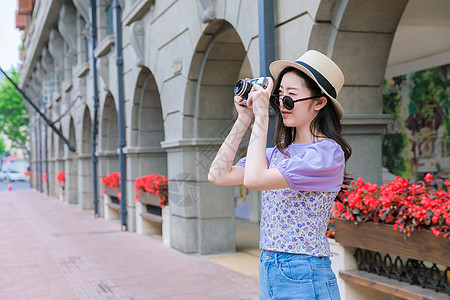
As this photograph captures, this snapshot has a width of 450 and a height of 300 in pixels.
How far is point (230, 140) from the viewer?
7.65 ft

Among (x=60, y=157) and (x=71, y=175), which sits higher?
(x=60, y=157)

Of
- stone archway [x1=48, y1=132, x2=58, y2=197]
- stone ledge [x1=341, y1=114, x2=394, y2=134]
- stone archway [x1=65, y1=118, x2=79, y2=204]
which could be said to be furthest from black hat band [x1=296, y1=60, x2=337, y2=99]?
stone archway [x1=48, y1=132, x2=58, y2=197]

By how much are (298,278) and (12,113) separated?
2094 inches

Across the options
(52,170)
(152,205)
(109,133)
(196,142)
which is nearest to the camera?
(196,142)

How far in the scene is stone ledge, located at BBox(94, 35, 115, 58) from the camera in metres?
12.7

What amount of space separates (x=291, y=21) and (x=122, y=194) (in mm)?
7756

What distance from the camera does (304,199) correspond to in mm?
2148

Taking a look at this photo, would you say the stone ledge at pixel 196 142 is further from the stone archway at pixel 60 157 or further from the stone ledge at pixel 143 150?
the stone archway at pixel 60 157

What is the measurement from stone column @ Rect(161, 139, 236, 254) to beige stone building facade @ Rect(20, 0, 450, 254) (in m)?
0.02

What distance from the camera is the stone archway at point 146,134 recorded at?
11.2m

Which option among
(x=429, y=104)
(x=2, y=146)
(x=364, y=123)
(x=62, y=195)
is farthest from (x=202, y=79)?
(x=2, y=146)

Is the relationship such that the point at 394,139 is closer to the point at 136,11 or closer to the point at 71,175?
the point at 136,11

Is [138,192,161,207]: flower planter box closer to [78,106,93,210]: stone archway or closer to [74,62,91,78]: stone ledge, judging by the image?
[74,62,91,78]: stone ledge

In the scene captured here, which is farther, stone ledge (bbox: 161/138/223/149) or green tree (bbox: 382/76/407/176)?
green tree (bbox: 382/76/407/176)
